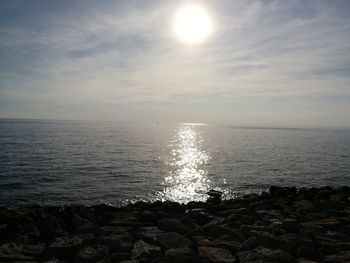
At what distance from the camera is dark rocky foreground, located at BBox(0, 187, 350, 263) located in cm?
839

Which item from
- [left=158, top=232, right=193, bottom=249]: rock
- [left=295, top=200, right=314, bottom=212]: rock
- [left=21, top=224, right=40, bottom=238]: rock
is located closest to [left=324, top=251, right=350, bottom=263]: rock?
[left=158, top=232, right=193, bottom=249]: rock

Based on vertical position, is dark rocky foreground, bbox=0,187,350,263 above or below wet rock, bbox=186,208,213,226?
above

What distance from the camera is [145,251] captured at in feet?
28.4

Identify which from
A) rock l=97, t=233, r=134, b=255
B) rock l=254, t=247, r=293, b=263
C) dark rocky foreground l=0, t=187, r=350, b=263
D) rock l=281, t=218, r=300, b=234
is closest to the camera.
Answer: rock l=254, t=247, r=293, b=263

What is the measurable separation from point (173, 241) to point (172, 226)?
167 cm

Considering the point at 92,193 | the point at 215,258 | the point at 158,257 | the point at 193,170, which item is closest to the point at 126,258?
the point at 158,257

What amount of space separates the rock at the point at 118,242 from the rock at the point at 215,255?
1999 mm

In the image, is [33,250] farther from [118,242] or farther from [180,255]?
[180,255]

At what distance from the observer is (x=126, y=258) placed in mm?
8398

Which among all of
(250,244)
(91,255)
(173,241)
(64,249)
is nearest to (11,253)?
(64,249)

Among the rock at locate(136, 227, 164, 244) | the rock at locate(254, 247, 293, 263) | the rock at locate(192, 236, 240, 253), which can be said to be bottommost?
the rock at locate(136, 227, 164, 244)

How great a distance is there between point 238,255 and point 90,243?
4120mm

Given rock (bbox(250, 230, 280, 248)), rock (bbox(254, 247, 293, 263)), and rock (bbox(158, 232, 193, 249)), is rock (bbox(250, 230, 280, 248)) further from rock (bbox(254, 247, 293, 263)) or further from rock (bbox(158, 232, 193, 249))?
rock (bbox(158, 232, 193, 249))

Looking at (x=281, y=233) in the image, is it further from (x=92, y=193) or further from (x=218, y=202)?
(x=92, y=193)
